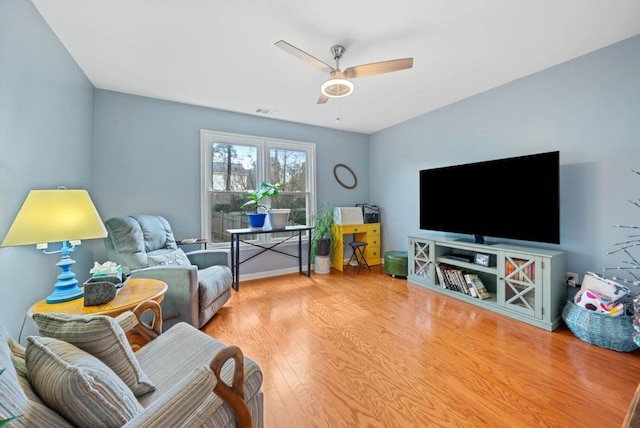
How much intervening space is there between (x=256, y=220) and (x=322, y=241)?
3.73 feet

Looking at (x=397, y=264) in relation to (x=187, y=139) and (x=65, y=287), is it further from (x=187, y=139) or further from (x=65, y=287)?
(x=65, y=287)

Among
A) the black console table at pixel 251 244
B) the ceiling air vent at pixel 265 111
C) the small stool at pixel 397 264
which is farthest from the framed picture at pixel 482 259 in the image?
the ceiling air vent at pixel 265 111

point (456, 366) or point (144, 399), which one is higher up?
point (144, 399)

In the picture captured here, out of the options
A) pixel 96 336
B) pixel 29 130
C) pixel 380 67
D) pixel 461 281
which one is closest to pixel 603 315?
pixel 461 281

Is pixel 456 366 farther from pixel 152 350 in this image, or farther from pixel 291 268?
pixel 291 268

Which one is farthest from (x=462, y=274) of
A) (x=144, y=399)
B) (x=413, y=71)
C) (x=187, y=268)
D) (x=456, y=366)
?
(x=144, y=399)

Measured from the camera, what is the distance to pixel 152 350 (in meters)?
1.31

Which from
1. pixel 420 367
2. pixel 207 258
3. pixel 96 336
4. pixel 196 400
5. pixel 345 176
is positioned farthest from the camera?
pixel 345 176

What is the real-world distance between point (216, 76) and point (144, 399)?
2757 mm

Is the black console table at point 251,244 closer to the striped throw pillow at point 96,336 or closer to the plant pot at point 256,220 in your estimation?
the plant pot at point 256,220

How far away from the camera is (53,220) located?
1386 mm

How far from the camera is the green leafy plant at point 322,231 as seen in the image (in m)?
4.17

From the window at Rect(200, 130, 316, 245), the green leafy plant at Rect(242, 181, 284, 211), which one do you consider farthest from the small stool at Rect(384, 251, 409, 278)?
the green leafy plant at Rect(242, 181, 284, 211)

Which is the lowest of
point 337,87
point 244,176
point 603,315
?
point 603,315
